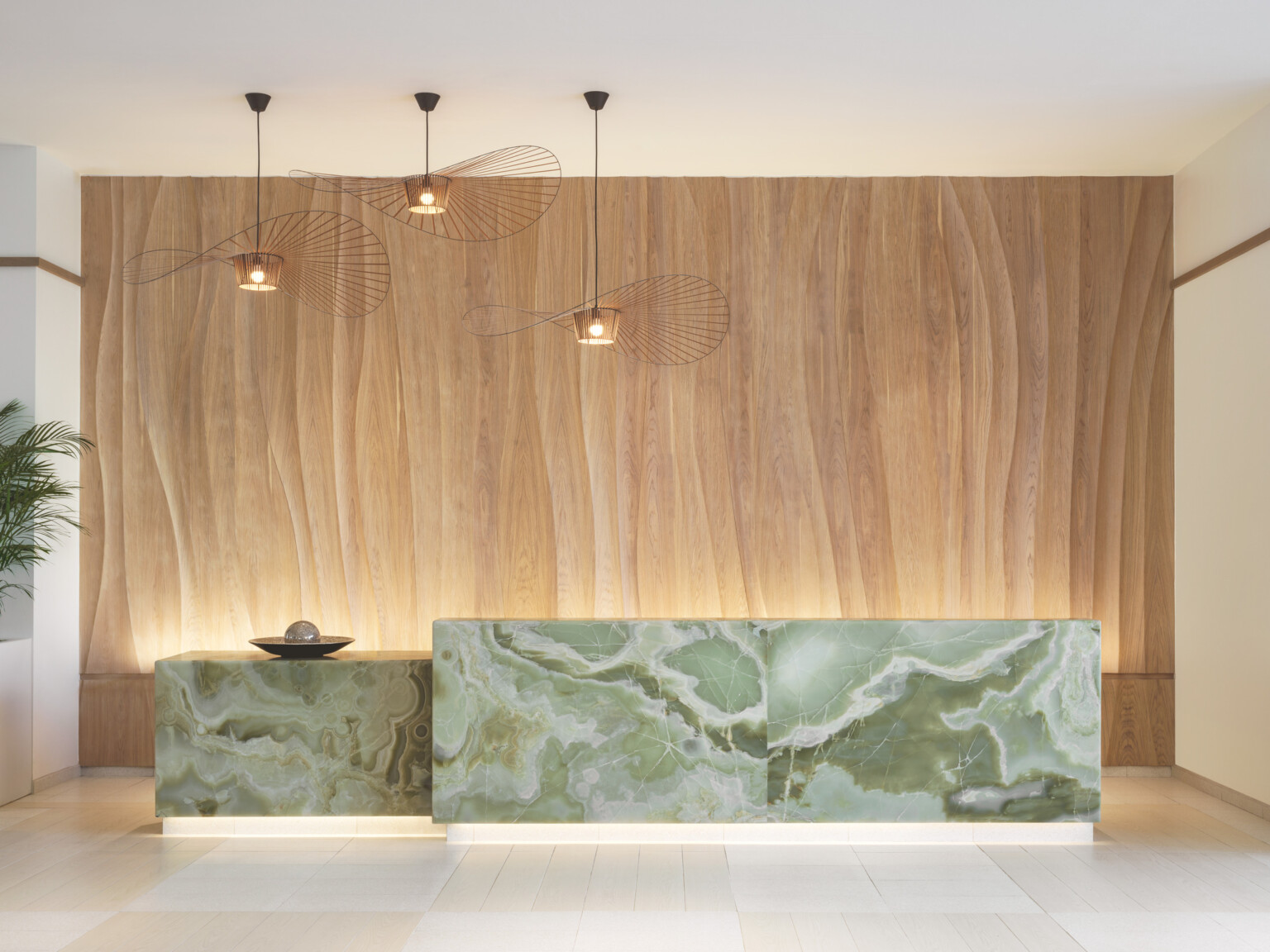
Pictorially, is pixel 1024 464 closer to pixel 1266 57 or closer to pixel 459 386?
pixel 1266 57

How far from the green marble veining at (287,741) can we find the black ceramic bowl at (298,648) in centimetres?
9

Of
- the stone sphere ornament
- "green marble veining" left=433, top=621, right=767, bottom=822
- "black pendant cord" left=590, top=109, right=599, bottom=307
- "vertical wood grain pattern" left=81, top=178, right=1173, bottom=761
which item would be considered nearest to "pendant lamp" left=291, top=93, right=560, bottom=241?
"vertical wood grain pattern" left=81, top=178, right=1173, bottom=761

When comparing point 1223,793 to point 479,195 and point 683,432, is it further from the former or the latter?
point 479,195

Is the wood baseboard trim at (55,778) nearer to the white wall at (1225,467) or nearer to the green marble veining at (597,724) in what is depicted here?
the green marble veining at (597,724)

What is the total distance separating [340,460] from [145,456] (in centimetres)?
97

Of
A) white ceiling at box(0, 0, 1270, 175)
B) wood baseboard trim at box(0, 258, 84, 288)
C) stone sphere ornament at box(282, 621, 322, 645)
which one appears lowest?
stone sphere ornament at box(282, 621, 322, 645)

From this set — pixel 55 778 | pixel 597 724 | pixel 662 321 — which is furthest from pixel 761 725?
pixel 55 778

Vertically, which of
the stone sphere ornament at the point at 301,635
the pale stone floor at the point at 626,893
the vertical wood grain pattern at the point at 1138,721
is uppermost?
the stone sphere ornament at the point at 301,635

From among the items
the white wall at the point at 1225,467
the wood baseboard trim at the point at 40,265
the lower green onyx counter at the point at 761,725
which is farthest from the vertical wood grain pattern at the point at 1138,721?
the wood baseboard trim at the point at 40,265

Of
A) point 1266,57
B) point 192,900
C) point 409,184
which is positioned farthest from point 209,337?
point 1266,57

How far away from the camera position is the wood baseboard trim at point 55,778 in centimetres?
493

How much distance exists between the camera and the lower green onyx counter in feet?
13.8

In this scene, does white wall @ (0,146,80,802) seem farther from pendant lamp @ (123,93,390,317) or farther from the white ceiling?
pendant lamp @ (123,93,390,317)

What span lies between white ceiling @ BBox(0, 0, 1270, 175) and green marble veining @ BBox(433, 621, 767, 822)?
7.11 ft
